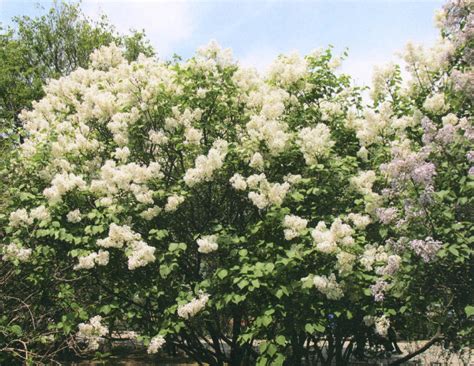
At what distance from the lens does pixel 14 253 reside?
7.41 metres

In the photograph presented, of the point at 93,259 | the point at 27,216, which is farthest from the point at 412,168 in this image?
the point at 27,216

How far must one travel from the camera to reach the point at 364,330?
7855 mm

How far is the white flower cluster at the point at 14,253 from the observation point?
7336 millimetres

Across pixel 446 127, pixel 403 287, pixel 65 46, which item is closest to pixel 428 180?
pixel 446 127

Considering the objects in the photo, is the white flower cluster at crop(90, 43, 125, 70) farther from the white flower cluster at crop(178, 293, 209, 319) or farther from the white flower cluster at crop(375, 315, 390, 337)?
the white flower cluster at crop(375, 315, 390, 337)

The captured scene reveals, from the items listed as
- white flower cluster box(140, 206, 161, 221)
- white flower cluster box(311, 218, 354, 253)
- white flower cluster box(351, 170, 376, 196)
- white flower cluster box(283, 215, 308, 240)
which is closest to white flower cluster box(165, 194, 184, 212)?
white flower cluster box(140, 206, 161, 221)

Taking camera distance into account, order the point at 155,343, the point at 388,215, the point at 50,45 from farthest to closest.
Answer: the point at 50,45 → the point at 155,343 → the point at 388,215

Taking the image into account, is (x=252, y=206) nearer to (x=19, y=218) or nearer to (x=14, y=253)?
(x=19, y=218)

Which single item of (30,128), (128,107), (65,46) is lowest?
(128,107)

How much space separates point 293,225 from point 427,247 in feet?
5.50

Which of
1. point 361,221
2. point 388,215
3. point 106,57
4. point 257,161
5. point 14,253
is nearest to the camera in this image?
point 388,215

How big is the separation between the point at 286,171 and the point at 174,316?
2767mm

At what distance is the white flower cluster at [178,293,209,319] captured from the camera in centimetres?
661

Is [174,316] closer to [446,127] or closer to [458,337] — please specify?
[458,337]
